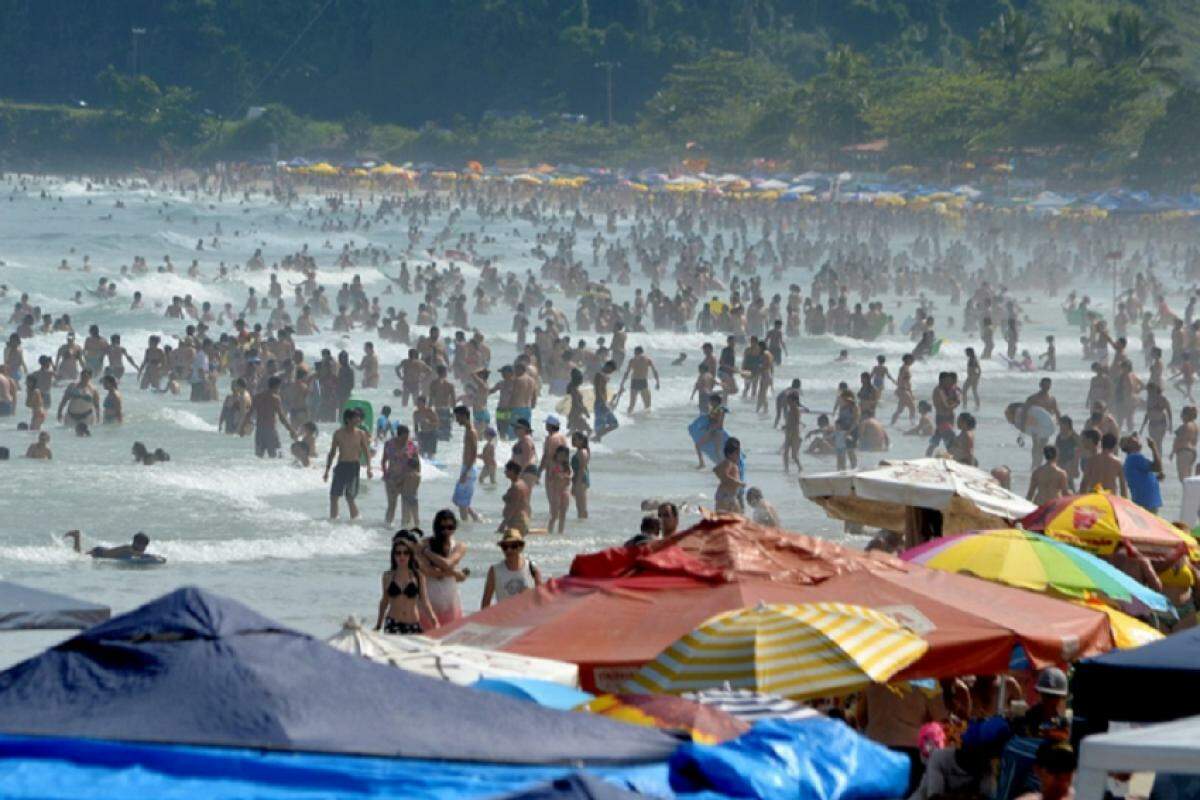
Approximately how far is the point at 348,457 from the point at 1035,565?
27.8 ft

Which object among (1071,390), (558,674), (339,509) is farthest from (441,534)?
(1071,390)

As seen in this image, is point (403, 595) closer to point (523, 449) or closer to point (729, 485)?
point (729, 485)

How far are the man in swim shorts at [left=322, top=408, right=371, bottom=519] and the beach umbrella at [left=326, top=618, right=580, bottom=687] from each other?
9889 millimetres

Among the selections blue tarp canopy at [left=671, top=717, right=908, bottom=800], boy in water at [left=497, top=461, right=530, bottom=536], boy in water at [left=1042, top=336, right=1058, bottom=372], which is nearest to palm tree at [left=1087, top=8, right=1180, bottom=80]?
boy in water at [left=1042, top=336, right=1058, bottom=372]

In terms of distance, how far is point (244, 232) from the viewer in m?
69.7

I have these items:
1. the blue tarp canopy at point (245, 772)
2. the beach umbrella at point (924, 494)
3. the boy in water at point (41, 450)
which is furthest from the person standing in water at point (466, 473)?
the blue tarp canopy at point (245, 772)

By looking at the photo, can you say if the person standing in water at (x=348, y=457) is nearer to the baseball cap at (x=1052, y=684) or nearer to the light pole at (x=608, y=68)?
the baseball cap at (x=1052, y=684)

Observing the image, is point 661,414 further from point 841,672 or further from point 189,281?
point 189,281

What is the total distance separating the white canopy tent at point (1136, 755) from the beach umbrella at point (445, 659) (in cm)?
216

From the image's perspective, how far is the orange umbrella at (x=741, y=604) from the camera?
24.0 ft

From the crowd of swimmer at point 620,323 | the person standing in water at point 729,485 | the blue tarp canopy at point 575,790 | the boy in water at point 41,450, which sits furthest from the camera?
the boy in water at point 41,450

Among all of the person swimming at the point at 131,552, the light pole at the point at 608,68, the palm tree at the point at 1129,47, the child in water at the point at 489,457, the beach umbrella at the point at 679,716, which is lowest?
the person swimming at the point at 131,552

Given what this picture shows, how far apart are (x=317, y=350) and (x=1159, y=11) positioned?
7245cm

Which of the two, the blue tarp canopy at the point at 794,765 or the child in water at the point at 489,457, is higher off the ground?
the blue tarp canopy at the point at 794,765
